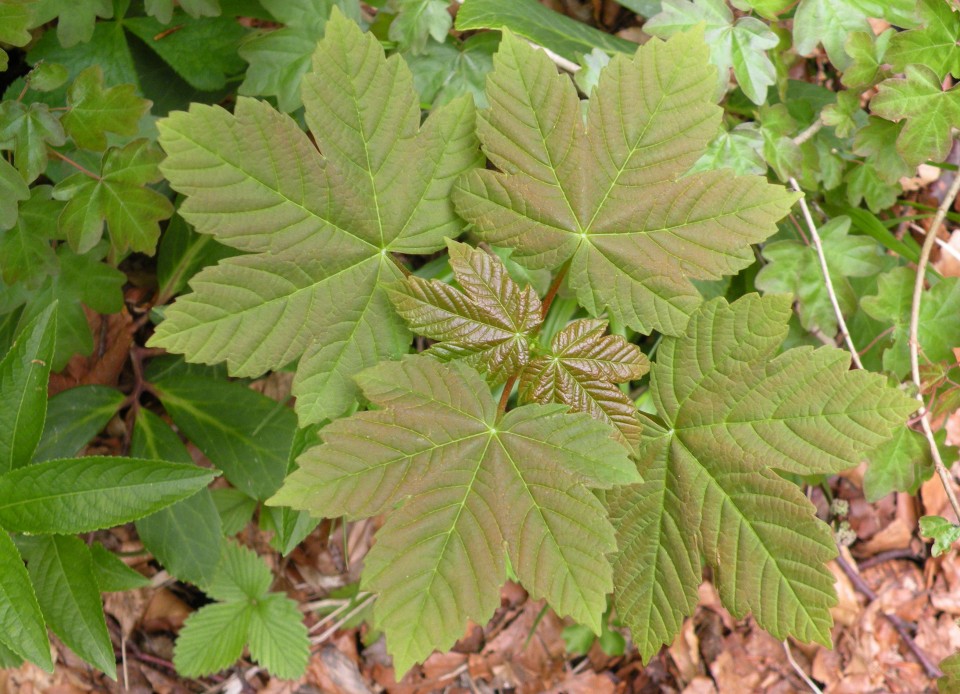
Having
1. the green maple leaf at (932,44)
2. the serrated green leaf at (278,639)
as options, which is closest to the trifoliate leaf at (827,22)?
the green maple leaf at (932,44)

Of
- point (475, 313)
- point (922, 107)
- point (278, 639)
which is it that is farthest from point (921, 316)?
point (278, 639)

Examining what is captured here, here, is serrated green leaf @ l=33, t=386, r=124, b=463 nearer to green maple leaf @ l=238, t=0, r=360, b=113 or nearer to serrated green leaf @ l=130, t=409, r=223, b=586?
serrated green leaf @ l=130, t=409, r=223, b=586

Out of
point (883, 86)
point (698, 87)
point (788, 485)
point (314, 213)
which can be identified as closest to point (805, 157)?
point (883, 86)

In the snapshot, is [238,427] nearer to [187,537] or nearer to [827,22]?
[187,537]

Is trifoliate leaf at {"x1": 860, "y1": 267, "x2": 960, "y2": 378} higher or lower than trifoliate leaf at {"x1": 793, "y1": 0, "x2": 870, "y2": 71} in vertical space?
lower

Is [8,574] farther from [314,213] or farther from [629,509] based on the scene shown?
[629,509]

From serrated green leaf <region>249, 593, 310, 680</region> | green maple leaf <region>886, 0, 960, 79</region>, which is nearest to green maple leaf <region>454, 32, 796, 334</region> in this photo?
green maple leaf <region>886, 0, 960, 79</region>
